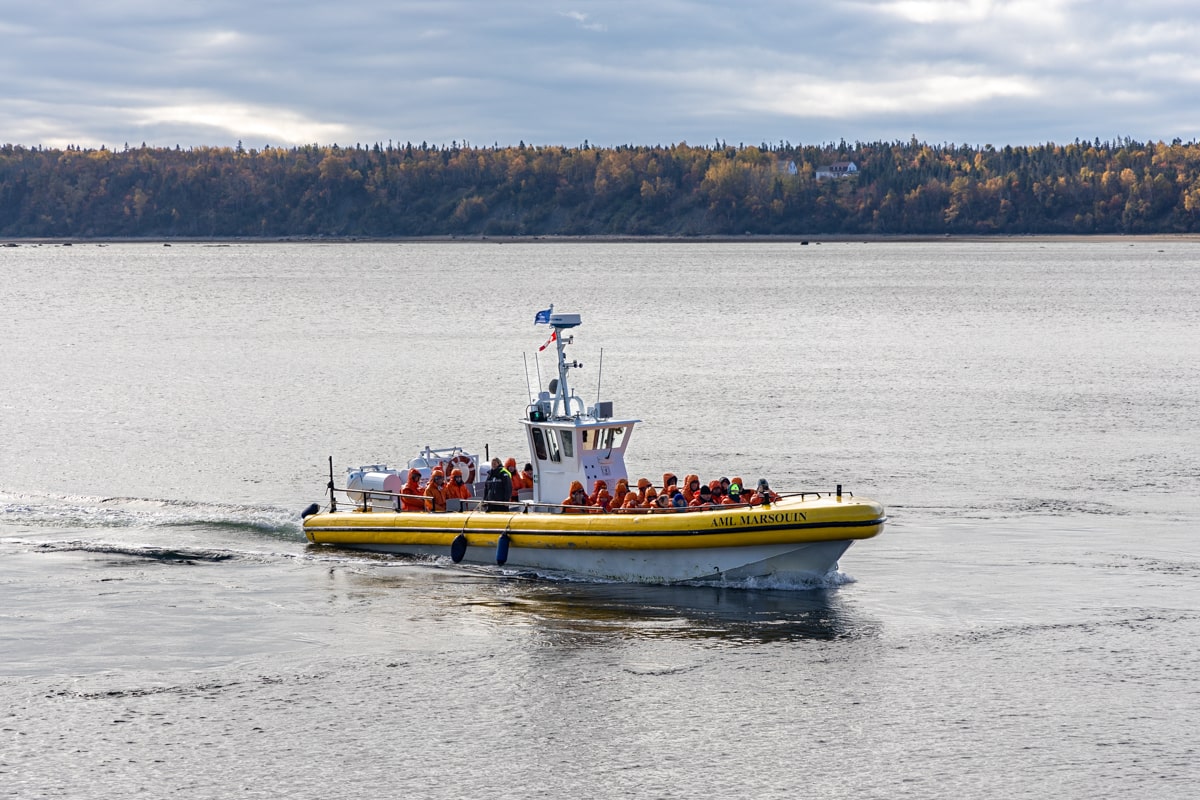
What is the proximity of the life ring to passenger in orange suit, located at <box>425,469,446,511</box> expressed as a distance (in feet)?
2.59

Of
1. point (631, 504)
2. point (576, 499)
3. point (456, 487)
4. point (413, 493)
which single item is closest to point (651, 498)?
point (631, 504)

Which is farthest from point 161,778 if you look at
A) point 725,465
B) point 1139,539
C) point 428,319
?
point 428,319

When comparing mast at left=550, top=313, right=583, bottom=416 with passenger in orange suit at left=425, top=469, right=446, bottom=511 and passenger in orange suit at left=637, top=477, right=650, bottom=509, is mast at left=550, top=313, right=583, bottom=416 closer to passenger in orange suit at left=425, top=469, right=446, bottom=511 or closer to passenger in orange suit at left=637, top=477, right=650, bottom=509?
passenger in orange suit at left=637, top=477, right=650, bottom=509

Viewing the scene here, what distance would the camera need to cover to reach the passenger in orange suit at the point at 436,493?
29.2 metres

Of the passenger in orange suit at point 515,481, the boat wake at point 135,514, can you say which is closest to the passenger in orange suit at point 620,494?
the passenger in orange suit at point 515,481

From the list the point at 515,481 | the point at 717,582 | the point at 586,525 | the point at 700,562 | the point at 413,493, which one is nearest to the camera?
the point at 700,562

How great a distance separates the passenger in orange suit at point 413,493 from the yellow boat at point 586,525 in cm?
15

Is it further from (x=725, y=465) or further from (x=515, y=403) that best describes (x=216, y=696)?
(x=515, y=403)

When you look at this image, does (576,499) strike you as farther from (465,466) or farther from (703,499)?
(465,466)

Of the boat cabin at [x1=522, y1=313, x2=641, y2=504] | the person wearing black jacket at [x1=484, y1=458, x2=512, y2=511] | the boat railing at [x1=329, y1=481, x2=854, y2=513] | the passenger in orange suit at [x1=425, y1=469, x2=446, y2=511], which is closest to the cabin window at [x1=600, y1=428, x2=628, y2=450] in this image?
the boat cabin at [x1=522, y1=313, x2=641, y2=504]

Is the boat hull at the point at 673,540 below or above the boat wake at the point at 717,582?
above

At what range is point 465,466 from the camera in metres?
30.4

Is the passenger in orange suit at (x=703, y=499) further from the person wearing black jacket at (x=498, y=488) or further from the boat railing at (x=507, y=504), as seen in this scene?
the person wearing black jacket at (x=498, y=488)

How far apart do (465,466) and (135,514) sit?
7.74m
